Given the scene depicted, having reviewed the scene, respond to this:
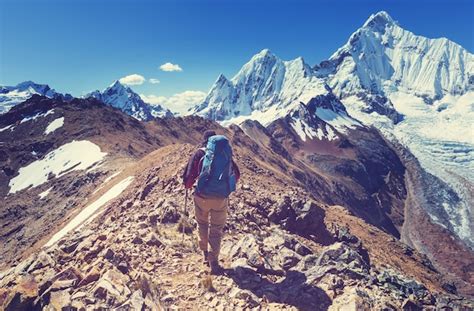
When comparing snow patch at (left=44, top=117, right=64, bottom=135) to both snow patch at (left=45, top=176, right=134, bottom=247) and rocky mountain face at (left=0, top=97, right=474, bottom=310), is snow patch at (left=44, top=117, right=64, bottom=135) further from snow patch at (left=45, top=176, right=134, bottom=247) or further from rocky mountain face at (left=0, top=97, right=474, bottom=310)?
snow patch at (left=45, top=176, right=134, bottom=247)

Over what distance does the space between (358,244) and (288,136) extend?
515 feet

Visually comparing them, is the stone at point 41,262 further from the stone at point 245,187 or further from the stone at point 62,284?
the stone at point 245,187

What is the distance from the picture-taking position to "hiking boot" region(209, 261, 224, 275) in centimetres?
1297

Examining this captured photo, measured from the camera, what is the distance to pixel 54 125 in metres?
84.8

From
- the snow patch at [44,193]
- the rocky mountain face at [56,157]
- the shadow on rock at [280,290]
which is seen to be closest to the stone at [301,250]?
the shadow on rock at [280,290]

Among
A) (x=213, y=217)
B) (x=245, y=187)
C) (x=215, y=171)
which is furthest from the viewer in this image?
(x=245, y=187)

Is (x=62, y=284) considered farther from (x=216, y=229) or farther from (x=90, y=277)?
(x=216, y=229)

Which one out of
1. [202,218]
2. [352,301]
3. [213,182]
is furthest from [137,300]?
[352,301]

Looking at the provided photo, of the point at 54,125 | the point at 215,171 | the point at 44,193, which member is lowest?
the point at 44,193

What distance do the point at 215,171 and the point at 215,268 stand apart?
311cm

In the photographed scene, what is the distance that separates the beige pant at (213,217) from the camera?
1277cm

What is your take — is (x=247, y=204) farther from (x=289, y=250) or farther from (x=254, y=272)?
(x=254, y=272)

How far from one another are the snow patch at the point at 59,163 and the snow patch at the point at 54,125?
47.5ft

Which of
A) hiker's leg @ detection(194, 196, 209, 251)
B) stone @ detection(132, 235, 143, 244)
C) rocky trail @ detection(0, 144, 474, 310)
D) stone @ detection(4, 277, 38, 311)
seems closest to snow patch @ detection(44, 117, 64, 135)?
rocky trail @ detection(0, 144, 474, 310)
